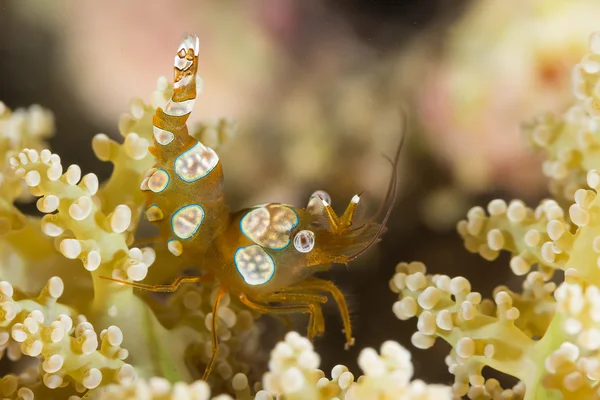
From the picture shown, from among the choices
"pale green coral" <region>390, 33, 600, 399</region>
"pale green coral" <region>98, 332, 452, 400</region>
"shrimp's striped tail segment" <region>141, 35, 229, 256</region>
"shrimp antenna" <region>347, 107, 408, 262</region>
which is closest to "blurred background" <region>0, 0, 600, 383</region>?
"shrimp antenna" <region>347, 107, 408, 262</region>

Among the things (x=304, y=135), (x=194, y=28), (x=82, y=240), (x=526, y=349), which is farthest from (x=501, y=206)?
(x=194, y=28)

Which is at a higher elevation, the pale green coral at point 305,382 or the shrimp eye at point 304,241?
the pale green coral at point 305,382

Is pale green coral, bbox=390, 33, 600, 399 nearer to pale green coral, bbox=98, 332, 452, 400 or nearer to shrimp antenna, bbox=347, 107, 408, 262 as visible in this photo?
shrimp antenna, bbox=347, 107, 408, 262

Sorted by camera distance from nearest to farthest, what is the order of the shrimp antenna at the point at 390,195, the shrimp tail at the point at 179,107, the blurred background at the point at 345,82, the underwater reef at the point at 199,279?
1. the underwater reef at the point at 199,279
2. the shrimp tail at the point at 179,107
3. the shrimp antenna at the point at 390,195
4. the blurred background at the point at 345,82

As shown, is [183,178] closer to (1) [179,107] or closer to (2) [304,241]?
(1) [179,107]

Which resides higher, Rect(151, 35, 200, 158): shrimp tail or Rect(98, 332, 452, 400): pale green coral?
Rect(151, 35, 200, 158): shrimp tail

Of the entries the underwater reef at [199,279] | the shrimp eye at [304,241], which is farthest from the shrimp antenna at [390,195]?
the shrimp eye at [304,241]

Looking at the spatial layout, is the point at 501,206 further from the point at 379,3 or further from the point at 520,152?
the point at 379,3

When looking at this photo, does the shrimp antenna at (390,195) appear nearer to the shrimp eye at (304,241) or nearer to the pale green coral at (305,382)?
the shrimp eye at (304,241)
